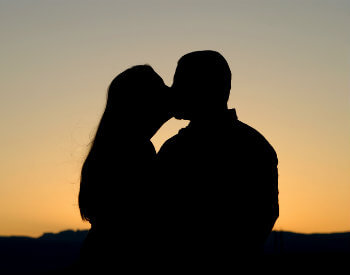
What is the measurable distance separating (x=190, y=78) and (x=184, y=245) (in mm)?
1089

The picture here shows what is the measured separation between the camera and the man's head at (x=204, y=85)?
4.13m

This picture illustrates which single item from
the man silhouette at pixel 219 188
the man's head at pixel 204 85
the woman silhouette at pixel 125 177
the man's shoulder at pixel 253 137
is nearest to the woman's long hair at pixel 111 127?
the woman silhouette at pixel 125 177

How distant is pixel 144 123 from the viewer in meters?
4.39

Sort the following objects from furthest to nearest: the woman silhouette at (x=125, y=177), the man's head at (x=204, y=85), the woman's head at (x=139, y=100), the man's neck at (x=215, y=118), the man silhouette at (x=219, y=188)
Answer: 1. the woman's head at (x=139, y=100)
2. the man's head at (x=204, y=85)
3. the man's neck at (x=215, y=118)
4. the woman silhouette at (x=125, y=177)
5. the man silhouette at (x=219, y=188)

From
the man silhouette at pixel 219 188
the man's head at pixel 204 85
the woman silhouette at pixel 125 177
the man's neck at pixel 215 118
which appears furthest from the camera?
the man's head at pixel 204 85

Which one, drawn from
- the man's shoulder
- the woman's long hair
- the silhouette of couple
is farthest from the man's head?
Result: the woman's long hair

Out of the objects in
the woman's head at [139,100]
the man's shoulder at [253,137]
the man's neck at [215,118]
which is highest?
the woman's head at [139,100]

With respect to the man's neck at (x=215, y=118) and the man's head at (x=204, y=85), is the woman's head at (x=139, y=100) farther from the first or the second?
the man's neck at (x=215, y=118)

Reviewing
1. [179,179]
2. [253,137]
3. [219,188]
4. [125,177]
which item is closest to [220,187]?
[219,188]

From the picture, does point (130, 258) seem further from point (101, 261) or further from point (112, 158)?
point (112, 158)

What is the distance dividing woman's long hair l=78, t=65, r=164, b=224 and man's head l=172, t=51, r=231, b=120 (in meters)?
0.31

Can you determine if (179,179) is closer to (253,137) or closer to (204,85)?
(253,137)

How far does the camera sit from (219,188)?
380 cm

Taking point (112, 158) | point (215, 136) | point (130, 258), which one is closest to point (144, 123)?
point (112, 158)
